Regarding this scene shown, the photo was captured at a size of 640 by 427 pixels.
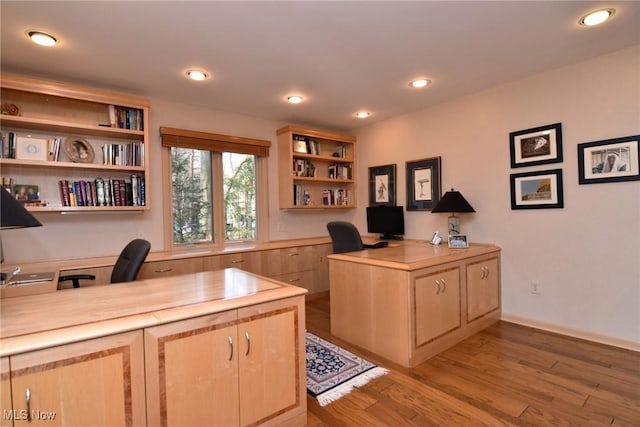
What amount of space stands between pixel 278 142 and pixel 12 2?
293 centimetres

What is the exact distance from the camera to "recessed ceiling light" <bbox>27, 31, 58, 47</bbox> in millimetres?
2215

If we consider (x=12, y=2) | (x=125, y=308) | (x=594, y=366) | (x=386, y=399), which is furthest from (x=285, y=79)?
(x=594, y=366)

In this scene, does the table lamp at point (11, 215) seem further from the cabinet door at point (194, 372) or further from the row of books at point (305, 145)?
the row of books at point (305, 145)

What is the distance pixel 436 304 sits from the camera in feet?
8.85

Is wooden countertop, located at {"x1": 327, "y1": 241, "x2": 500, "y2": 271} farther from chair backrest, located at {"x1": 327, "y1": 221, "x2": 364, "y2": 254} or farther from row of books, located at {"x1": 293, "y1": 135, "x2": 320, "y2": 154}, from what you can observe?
row of books, located at {"x1": 293, "y1": 135, "x2": 320, "y2": 154}

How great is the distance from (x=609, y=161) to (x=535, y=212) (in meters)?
0.71

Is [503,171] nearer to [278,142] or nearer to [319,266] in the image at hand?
[319,266]

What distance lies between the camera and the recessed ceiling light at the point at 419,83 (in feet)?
10.6

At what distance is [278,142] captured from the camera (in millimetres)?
4527

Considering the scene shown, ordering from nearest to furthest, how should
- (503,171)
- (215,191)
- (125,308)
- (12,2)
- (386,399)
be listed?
(125,308) → (12,2) → (386,399) → (503,171) → (215,191)

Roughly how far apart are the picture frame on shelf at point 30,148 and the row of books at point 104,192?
274 mm

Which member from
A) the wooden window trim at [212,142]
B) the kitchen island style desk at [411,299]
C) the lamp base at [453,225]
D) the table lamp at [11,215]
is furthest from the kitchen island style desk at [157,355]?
the lamp base at [453,225]

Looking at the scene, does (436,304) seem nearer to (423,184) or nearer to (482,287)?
(482,287)

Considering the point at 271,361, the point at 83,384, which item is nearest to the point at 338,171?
the point at 271,361
